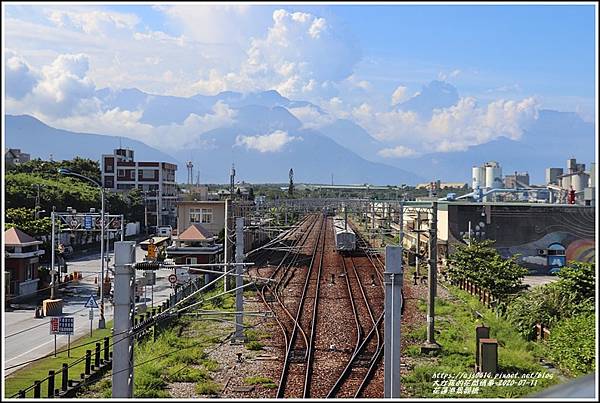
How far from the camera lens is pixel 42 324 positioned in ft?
51.3

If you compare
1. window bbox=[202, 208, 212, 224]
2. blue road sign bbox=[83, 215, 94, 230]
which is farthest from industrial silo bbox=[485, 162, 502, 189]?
blue road sign bbox=[83, 215, 94, 230]

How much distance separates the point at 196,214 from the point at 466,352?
1958cm

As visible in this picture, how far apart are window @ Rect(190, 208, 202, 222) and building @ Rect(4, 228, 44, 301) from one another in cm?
923

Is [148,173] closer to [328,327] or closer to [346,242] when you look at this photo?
[346,242]

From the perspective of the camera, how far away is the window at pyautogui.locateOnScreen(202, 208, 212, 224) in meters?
29.3

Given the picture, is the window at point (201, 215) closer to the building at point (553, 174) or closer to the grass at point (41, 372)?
the grass at point (41, 372)

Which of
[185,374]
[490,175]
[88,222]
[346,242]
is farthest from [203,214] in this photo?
[490,175]

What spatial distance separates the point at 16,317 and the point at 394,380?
12391 mm

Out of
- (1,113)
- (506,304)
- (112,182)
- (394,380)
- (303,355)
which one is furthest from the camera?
(112,182)

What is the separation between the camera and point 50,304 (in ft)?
52.5

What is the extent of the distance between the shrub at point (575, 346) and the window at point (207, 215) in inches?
789

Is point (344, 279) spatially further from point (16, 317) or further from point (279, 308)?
point (16, 317)

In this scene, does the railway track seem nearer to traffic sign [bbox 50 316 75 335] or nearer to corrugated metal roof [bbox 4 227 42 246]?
traffic sign [bbox 50 316 75 335]

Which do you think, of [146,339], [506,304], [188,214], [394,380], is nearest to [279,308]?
[146,339]
